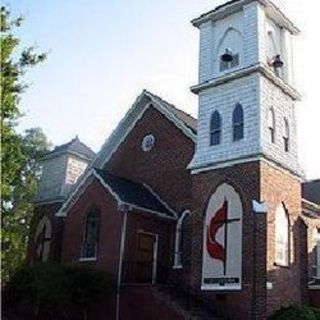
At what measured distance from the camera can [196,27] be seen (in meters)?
25.8

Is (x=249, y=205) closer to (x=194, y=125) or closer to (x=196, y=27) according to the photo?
(x=194, y=125)

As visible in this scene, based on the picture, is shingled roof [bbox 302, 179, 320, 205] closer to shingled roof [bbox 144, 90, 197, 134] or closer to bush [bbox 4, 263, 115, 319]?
shingled roof [bbox 144, 90, 197, 134]

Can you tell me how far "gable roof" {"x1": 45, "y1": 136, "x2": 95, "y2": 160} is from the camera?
31.4 meters

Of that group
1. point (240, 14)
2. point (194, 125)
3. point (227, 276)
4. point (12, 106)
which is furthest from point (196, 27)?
point (12, 106)

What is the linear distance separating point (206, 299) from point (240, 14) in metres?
12.1

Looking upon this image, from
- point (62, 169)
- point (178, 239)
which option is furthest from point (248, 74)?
point (62, 169)

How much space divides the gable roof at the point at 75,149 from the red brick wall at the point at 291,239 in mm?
13138

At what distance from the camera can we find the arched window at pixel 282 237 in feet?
68.9

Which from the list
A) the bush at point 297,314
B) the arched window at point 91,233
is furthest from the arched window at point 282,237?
the arched window at point 91,233

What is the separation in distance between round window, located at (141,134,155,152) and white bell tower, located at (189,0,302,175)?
379 centimetres

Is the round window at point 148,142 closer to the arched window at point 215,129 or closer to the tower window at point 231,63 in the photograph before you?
the arched window at point 215,129

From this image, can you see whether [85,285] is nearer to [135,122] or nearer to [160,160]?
[160,160]

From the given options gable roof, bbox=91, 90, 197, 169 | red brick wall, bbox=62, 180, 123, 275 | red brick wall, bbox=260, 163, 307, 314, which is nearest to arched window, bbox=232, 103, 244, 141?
red brick wall, bbox=260, 163, 307, 314

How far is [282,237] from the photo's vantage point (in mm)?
21516
